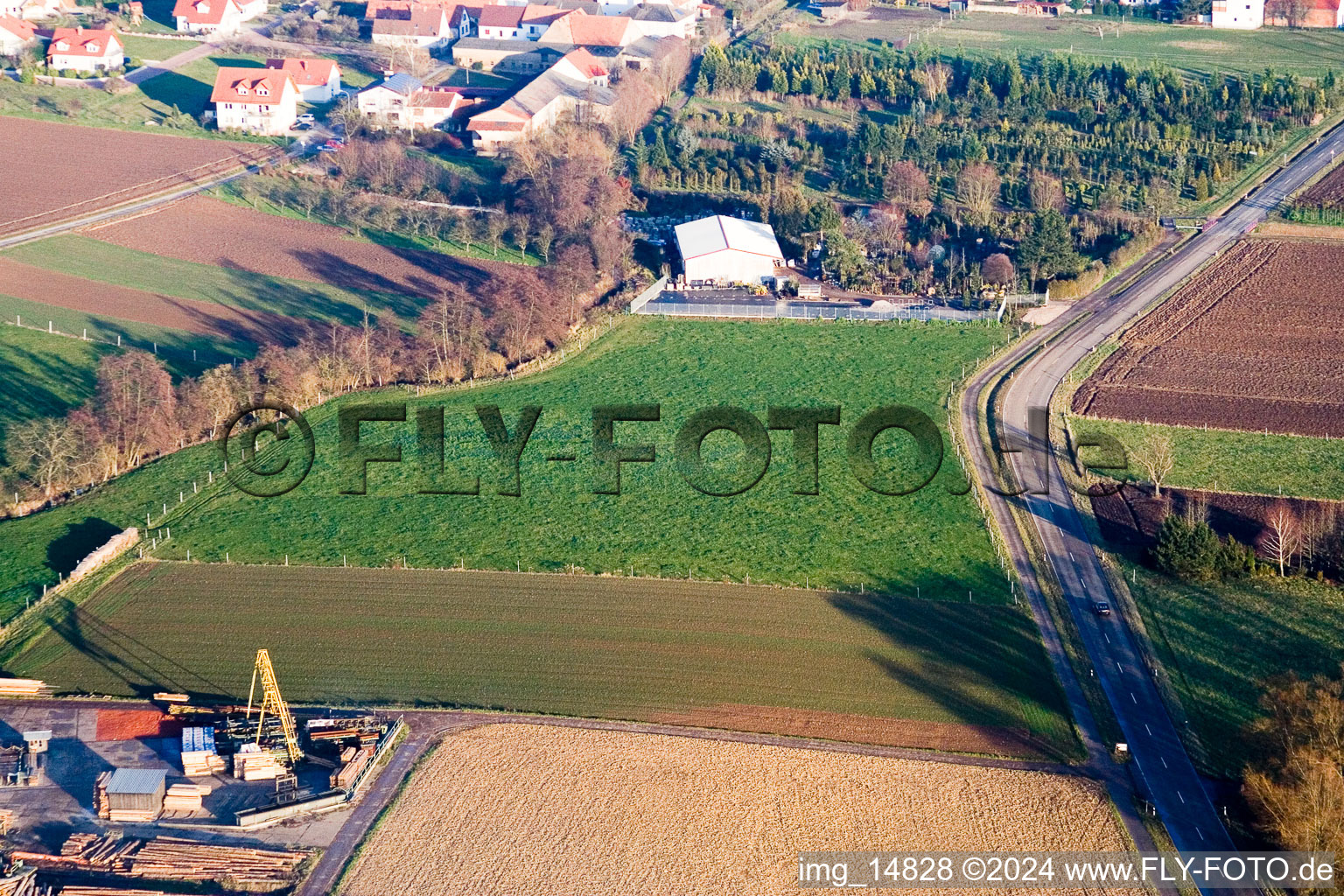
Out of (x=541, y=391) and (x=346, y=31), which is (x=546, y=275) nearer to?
(x=541, y=391)

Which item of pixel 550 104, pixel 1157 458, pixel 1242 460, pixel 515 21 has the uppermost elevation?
pixel 515 21

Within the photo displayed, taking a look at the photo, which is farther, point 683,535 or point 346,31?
point 346,31

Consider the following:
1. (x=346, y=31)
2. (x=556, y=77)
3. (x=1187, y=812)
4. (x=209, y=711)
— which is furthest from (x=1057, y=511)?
(x=346, y=31)

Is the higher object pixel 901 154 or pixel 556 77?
pixel 556 77

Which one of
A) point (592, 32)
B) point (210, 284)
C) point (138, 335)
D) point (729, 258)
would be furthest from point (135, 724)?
point (592, 32)

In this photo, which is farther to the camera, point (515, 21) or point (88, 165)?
point (515, 21)

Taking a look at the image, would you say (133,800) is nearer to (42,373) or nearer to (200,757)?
(200,757)

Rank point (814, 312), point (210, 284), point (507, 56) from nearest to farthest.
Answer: point (814, 312) < point (210, 284) < point (507, 56)
